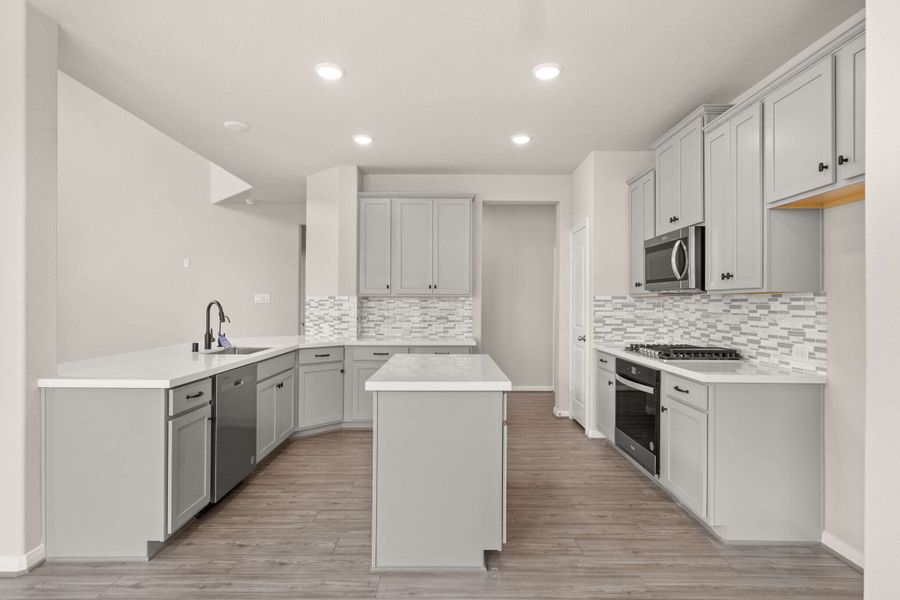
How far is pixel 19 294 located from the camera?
2252mm

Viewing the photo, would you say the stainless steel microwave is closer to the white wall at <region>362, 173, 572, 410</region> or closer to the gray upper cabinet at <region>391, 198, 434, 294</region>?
the white wall at <region>362, 173, 572, 410</region>

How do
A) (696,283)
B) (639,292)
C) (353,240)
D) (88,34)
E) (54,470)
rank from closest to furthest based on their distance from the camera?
(54,470), (88,34), (696,283), (639,292), (353,240)

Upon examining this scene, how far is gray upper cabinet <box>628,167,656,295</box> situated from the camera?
396 centimetres

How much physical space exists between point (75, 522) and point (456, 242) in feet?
12.2

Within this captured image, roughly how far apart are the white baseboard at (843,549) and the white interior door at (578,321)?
223cm

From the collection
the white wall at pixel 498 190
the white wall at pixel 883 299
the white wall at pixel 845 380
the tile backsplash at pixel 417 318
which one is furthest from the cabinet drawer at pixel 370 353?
the white wall at pixel 883 299

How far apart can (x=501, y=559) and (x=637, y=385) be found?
1.68 m

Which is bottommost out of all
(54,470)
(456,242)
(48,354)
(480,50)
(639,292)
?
(54,470)

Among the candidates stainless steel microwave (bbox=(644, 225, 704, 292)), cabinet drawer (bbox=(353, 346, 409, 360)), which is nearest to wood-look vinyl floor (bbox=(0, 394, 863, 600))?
stainless steel microwave (bbox=(644, 225, 704, 292))

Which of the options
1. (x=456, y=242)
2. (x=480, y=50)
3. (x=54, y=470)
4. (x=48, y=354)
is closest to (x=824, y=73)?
(x=480, y=50)

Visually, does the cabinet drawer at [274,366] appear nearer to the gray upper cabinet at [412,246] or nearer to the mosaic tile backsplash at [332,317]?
the mosaic tile backsplash at [332,317]

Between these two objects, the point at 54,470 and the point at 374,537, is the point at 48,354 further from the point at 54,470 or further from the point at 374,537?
the point at 374,537

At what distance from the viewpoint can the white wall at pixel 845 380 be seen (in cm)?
232

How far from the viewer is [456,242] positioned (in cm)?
503
